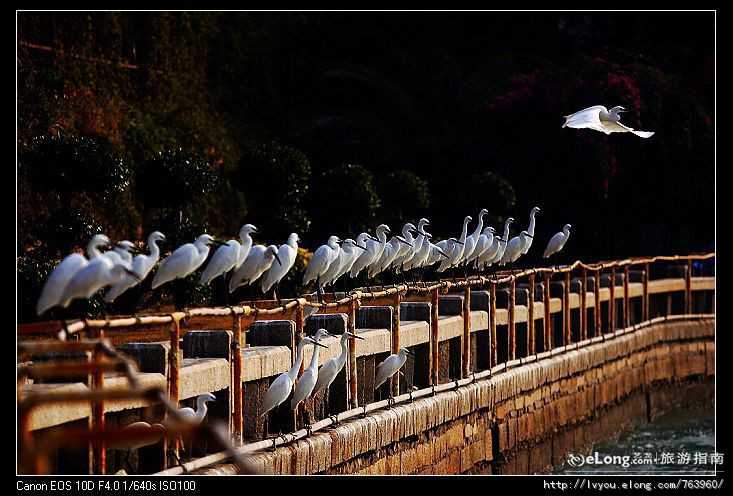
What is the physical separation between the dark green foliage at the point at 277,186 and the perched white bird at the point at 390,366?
727 cm

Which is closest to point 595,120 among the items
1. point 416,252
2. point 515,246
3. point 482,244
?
point 416,252

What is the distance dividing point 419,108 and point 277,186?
358 inches

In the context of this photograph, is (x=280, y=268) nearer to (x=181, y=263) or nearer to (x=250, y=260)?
(x=250, y=260)

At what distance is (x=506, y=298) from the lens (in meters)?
19.0

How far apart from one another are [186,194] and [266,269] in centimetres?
406

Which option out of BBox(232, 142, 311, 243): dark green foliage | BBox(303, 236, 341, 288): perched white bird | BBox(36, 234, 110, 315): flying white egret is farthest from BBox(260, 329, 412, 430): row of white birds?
BBox(232, 142, 311, 243): dark green foliage

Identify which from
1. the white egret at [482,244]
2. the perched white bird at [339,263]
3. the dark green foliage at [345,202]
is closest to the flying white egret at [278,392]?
the perched white bird at [339,263]

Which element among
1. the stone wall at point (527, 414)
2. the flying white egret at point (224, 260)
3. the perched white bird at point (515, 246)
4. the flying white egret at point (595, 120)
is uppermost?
the flying white egret at point (595, 120)

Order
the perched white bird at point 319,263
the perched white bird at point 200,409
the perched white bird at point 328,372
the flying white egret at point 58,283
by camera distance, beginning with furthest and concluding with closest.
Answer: the perched white bird at point 319,263 < the perched white bird at point 328,372 < the perched white bird at point 200,409 < the flying white egret at point 58,283

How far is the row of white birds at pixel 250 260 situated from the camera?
369 inches

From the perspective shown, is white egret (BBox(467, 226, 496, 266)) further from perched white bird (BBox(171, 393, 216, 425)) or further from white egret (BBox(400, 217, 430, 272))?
perched white bird (BBox(171, 393, 216, 425))

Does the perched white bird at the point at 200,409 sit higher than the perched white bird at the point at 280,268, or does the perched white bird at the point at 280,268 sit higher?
the perched white bird at the point at 280,268

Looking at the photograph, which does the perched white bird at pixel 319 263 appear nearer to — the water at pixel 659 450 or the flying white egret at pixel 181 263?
the flying white egret at pixel 181 263

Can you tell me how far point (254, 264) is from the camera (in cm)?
1341
